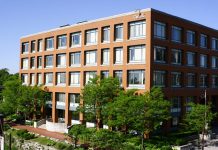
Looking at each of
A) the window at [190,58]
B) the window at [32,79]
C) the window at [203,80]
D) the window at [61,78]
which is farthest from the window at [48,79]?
the window at [203,80]

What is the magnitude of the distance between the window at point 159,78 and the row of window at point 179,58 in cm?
184

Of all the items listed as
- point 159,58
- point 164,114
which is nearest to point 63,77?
point 159,58

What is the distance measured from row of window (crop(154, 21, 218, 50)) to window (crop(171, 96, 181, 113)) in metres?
9.50

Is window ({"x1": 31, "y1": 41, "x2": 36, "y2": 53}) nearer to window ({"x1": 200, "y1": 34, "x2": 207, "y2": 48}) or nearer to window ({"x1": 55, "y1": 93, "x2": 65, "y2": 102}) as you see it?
window ({"x1": 55, "y1": 93, "x2": 65, "y2": 102})

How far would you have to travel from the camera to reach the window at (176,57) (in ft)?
177

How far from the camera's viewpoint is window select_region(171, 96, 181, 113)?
54.0 metres

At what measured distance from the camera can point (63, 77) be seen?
65.9 metres

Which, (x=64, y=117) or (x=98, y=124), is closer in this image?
(x=98, y=124)

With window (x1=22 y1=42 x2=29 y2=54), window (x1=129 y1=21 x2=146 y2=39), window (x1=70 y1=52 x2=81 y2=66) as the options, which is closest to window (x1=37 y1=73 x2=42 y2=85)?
window (x1=22 y1=42 x2=29 y2=54)

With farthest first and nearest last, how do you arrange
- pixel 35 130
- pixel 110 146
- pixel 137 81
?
pixel 35 130 < pixel 137 81 < pixel 110 146

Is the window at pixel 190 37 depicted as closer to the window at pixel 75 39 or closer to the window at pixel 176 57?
the window at pixel 176 57

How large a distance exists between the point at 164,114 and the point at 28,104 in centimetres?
3293

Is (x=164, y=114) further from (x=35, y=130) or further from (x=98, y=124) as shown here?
(x=35, y=130)

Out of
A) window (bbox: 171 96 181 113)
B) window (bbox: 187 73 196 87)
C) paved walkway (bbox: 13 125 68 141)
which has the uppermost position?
window (bbox: 187 73 196 87)
